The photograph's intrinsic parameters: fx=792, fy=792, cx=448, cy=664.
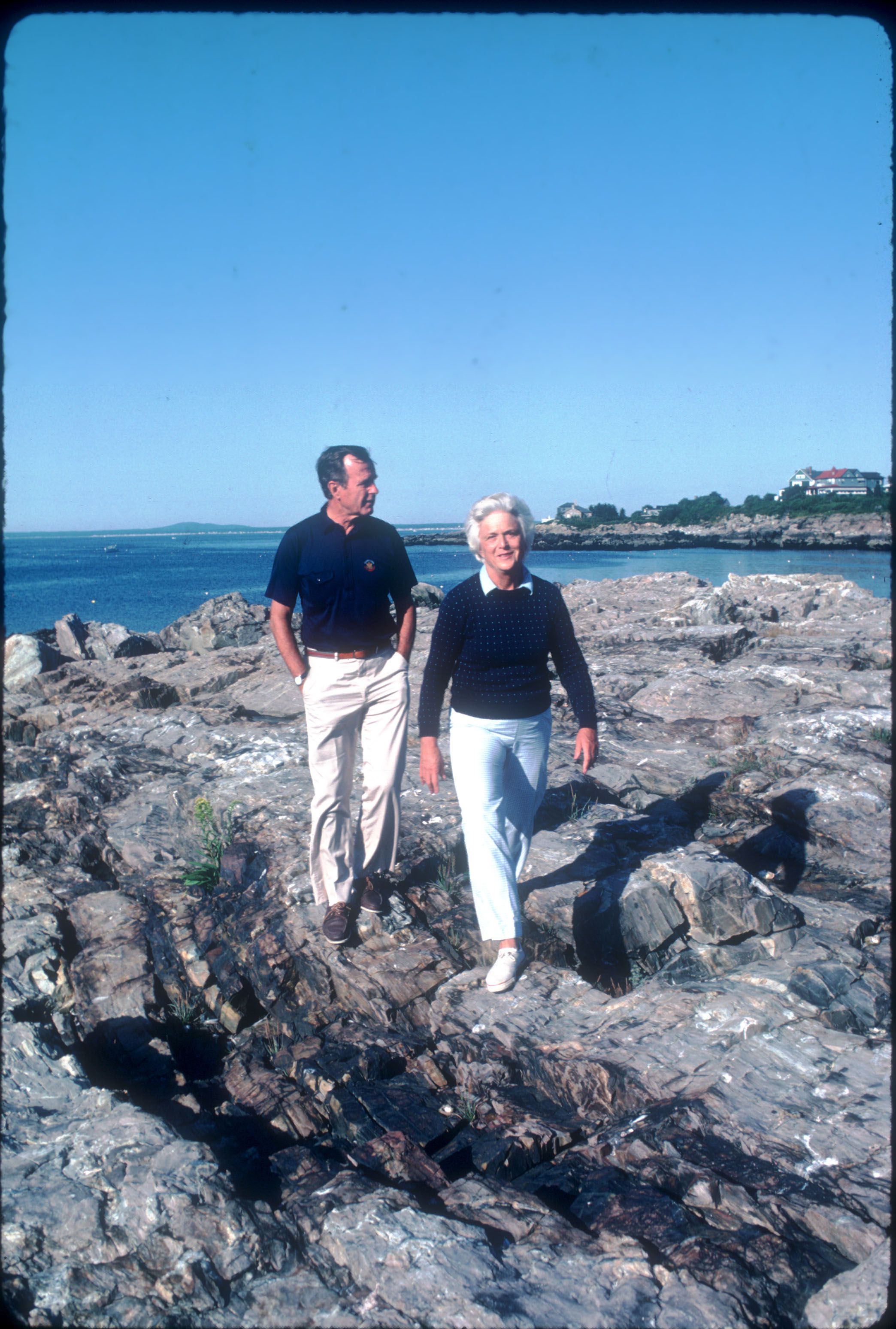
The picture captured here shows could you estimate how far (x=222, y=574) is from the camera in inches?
3209

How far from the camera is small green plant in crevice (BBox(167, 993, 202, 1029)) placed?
3.96m

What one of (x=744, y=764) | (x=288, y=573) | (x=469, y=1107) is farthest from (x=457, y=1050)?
(x=744, y=764)

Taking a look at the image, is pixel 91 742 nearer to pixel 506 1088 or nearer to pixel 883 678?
pixel 506 1088

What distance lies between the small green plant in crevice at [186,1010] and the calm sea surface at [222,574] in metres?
13.3

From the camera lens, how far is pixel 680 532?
243 ft

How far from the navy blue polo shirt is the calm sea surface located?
44.3ft

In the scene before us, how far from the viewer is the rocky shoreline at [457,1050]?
2059 mm

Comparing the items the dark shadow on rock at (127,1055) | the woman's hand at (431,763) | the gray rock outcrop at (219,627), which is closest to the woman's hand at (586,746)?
the woman's hand at (431,763)

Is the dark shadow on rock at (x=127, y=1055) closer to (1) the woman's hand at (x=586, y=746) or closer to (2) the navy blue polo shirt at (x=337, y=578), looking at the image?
(2) the navy blue polo shirt at (x=337, y=578)

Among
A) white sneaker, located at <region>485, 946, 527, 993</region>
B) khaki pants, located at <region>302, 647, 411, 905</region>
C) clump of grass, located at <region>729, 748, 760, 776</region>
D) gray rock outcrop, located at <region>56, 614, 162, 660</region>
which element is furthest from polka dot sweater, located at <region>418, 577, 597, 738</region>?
gray rock outcrop, located at <region>56, 614, 162, 660</region>

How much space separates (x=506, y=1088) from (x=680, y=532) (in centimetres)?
7560

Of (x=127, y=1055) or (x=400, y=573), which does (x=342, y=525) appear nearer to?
(x=400, y=573)

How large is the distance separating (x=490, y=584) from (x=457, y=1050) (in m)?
1.92

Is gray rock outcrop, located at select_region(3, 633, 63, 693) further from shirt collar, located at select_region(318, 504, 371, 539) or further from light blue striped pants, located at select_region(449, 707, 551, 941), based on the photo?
light blue striped pants, located at select_region(449, 707, 551, 941)
